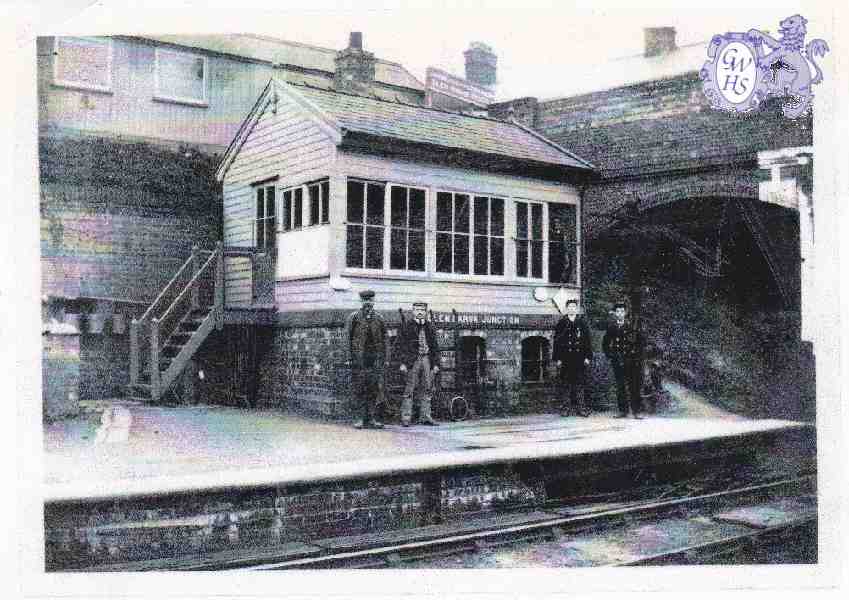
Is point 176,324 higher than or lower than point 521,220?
lower

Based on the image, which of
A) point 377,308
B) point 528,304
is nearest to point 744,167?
point 528,304

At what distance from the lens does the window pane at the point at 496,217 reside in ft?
33.3

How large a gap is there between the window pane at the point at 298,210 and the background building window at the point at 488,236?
5.97ft

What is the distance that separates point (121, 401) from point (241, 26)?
3.76 metres

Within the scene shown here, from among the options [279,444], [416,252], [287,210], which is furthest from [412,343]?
[279,444]

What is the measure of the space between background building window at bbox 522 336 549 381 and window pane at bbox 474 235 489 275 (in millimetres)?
895

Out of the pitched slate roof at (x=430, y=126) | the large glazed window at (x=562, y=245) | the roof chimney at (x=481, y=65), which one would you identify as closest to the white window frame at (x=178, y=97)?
the pitched slate roof at (x=430, y=126)

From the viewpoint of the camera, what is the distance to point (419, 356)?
9219 millimetres

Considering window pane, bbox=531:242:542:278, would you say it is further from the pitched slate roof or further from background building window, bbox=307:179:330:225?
background building window, bbox=307:179:330:225

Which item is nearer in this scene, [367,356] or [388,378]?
[367,356]

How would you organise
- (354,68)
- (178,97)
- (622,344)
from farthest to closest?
1. (622,344)
2. (178,97)
3. (354,68)

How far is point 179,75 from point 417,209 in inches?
105

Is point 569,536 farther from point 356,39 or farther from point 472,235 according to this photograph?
point 356,39

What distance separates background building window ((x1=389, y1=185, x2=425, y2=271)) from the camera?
9.35 metres
